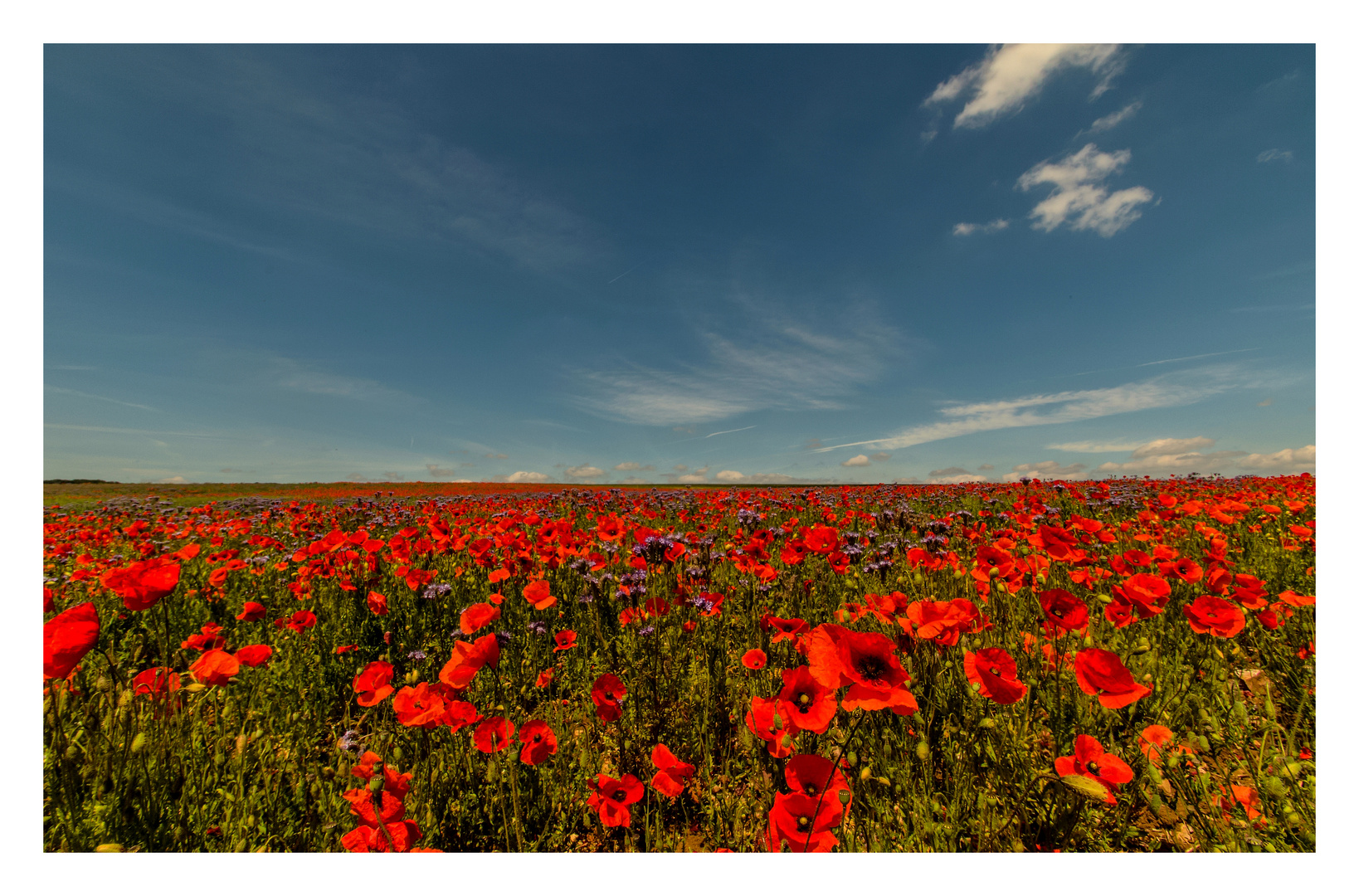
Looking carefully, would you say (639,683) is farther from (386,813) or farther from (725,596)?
(386,813)

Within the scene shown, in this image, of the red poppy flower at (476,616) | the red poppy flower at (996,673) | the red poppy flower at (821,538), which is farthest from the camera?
the red poppy flower at (821,538)

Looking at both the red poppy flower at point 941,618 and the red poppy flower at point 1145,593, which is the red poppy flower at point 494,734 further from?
the red poppy flower at point 1145,593

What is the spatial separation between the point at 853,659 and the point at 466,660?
1.35m

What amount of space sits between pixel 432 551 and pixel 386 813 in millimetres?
3881

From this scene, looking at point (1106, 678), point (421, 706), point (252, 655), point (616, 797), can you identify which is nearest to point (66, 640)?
point (252, 655)

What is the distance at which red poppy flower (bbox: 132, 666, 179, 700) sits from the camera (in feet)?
7.14

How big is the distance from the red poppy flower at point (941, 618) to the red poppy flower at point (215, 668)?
277 centimetres

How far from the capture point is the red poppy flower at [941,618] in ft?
5.92

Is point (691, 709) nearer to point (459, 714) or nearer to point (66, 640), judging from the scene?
point (459, 714)

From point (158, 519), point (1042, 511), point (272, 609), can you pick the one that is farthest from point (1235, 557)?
point (158, 519)

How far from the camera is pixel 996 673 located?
1.51 metres

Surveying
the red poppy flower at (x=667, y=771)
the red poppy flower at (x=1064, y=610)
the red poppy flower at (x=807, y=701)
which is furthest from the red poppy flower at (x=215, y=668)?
the red poppy flower at (x=1064, y=610)

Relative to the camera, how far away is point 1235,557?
15.1ft

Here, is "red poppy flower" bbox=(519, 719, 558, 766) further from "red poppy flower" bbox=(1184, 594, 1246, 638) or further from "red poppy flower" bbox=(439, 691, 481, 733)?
"red poppy flower" bbox=(1184, 594, 1246, 638)
